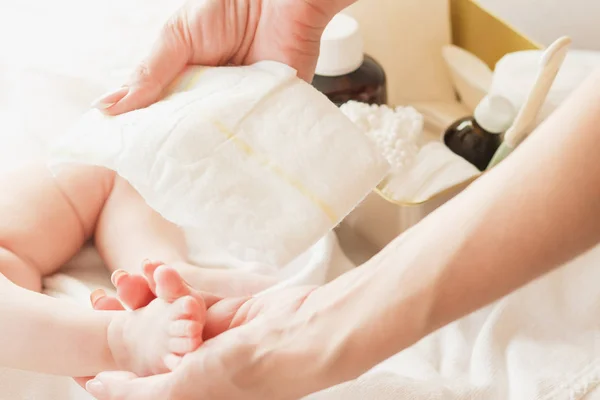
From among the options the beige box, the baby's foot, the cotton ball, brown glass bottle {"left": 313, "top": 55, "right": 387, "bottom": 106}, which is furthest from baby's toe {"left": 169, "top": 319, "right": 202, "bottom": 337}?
the beige box

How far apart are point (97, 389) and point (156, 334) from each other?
0.07m

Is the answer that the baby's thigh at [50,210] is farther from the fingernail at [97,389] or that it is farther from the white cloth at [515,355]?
the white cloth at [515,355]

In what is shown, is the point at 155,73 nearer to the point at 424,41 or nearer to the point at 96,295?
the point at 96,295

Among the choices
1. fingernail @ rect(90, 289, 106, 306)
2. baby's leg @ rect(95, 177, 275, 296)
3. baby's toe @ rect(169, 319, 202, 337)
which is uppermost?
baby's toe @ rect(169, 319, 202, 337)

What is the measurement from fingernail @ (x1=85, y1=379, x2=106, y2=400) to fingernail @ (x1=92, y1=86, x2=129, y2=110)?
0.82 feet

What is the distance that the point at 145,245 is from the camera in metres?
0.78

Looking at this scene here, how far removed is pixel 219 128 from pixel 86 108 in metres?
0.41

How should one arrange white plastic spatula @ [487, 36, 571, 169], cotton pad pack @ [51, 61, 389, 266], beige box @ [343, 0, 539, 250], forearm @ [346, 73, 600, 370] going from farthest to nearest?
beige box @ [343, 0, 539, 250]
white plastic spatula @ [487, 36, 571, 169]
cotton pad pack @ [51, 61, 389, 266]
forearm @ [346, 73, 600, 370]

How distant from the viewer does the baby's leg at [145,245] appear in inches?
30.2

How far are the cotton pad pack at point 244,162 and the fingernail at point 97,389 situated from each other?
167mm

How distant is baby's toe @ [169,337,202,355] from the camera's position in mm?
573

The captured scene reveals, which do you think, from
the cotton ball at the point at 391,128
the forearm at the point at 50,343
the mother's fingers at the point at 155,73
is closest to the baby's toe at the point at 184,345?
the forearm at the point at 50,343

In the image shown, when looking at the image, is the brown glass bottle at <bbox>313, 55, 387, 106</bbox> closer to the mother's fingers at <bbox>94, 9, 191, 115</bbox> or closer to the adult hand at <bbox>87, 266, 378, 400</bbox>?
the mother's fingers at <bbox>94, 9, 191, 115</bbox>

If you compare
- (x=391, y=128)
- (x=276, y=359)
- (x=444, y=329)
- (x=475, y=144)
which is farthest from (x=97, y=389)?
(x=475, y=144)
